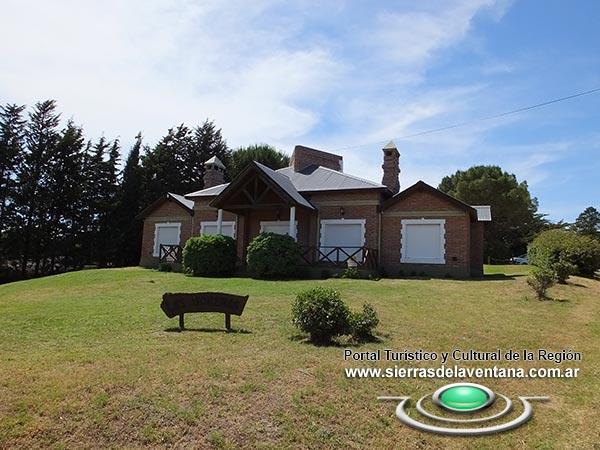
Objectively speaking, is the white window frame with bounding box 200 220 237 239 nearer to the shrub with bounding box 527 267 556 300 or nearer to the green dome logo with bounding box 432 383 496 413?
the shrub with bounding box 527 267 556 300

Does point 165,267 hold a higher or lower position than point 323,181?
lower

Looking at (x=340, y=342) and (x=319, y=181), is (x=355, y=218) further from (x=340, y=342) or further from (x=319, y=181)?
(x=340, y=342)

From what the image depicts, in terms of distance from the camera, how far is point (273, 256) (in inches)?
769

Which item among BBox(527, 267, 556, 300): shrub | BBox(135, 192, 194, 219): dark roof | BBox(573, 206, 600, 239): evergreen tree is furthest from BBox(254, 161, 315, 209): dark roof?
BBox(573, 206, 600, 239): evergreen tree

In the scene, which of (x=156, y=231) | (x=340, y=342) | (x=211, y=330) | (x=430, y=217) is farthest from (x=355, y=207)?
(x=340, y=342)

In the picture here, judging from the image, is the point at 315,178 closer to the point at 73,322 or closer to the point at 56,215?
the point at 73,322

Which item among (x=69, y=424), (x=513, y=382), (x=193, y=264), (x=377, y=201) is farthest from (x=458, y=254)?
(x=69, y=424)

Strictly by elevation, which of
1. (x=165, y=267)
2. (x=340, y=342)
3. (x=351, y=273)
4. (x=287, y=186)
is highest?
(x=287, y=186)

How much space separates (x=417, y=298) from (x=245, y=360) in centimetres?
731

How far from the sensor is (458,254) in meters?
20.3

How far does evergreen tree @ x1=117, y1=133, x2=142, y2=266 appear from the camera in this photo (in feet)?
Answer: 120

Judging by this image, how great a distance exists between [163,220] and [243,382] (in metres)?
22.6

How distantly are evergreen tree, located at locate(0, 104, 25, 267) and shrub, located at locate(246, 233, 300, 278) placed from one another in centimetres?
2230

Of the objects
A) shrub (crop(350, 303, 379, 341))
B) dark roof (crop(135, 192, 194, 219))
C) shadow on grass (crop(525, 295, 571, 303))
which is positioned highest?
dark roof (crop(135, 192, 194, 219))
